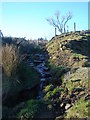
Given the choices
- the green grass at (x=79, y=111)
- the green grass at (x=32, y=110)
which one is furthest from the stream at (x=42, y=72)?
the green grass at (x=79, y=111)

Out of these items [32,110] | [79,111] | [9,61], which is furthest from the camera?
[9,61]

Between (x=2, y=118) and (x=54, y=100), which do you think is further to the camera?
(x=54, y=100)

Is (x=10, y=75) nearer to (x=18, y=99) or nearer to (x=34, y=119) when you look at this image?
(x=18, y=99)

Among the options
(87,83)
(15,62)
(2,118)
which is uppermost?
(15,62)

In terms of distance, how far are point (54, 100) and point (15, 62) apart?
1.99m

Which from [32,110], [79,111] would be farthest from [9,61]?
[79,111]

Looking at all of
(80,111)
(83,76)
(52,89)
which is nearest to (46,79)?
(52,89)

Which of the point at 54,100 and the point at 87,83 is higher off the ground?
the point at 87,83

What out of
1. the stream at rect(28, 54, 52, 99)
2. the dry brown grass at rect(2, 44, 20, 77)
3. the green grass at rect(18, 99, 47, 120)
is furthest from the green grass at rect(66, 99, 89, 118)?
the dry brown grass at rect(2, 44, 20, 77)

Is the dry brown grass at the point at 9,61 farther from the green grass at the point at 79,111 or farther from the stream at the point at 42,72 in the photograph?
the green grass at the point at 79,111

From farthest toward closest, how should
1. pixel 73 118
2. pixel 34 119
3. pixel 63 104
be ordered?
pixel 63 104, pixel 34 119, pixel 73 118

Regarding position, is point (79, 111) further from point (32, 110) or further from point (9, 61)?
point (9, 61)

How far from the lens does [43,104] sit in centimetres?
530

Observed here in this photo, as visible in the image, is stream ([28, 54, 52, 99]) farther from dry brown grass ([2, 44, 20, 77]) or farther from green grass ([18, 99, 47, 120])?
dry brown grass ([2, 44, 20, 77])
